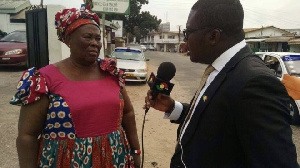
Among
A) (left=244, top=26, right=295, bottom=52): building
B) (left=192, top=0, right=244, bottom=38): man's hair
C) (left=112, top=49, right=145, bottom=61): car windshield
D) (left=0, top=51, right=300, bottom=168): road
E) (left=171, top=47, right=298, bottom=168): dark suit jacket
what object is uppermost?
(left=244, top=26, right=295, bottom=52): building

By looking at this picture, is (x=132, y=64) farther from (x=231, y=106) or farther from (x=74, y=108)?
(x=231, y=106)

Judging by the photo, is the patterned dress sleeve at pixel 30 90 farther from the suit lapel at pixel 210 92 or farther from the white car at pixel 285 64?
the white car at pixel 285 64

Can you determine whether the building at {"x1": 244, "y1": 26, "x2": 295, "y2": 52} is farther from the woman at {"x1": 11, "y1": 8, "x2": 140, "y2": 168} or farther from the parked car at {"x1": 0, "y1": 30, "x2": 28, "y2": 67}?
the woman at {"x1": 11, "y1": 8, "x2": 140, "y2": 168}

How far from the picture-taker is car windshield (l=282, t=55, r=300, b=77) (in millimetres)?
6395

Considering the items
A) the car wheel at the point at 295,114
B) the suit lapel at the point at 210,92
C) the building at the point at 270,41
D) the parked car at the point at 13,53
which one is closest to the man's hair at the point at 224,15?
the suit lapel at the point at 210,92

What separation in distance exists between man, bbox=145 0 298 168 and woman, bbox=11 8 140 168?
0.68m

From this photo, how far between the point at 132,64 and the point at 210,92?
30.7ft

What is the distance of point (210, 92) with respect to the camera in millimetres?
1314

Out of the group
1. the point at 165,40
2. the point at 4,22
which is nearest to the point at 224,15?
the point at 4,22

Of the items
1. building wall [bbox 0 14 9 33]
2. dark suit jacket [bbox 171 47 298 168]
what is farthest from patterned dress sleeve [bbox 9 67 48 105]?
building wall [bbox 0 14 9 33]

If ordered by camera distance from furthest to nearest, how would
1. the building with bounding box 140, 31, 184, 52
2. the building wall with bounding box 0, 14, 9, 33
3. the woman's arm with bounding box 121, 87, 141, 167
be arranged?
1. the building with bounding box 140, 31, 184, 52
2. the building wall with bounding box 0, 14, 9, 33
3. the woman's arm with bounding box 121, 87, 141, 167

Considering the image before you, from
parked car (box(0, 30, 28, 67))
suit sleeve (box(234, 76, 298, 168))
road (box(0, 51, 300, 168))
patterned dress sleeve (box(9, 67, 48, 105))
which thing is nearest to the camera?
suit sleeve (box(234, 76, 298, 168))

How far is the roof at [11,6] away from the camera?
23.9 m

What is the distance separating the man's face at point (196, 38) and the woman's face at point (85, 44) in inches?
31.5
